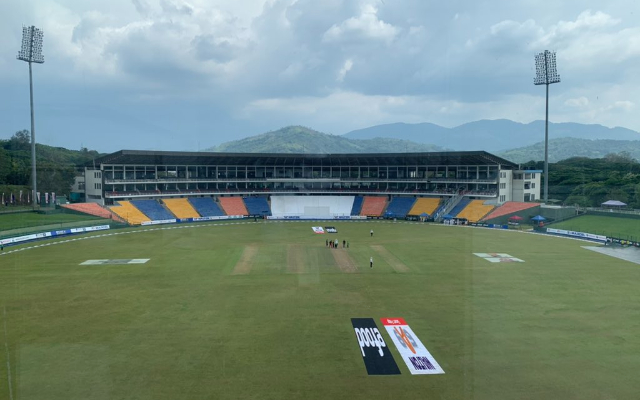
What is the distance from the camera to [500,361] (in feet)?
59.0

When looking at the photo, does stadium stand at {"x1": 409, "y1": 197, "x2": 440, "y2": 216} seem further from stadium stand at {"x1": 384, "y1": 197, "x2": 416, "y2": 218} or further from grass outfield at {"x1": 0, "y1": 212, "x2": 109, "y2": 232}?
grass outfield at {"x1": 0, "y1": 212, "x2": 109, "y2": 232}

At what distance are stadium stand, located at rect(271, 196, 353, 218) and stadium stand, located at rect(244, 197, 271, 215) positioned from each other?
1.35m

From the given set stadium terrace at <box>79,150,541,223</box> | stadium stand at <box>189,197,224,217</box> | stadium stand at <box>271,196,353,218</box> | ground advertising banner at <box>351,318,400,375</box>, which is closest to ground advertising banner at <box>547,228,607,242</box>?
stadium terrace at <box>79,150,541,223</box>

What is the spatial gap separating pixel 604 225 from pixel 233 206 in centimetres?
6045

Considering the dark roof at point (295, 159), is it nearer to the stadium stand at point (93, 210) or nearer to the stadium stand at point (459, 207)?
the stadium stand at point (459, 207)

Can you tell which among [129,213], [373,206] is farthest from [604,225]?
[129,213]

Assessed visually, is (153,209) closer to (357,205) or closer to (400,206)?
(357,205)

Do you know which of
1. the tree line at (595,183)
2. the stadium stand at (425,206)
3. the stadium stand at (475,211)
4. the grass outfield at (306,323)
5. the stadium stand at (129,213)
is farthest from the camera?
the stadium stand at (425,206)

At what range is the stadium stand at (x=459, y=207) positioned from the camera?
2926 inches

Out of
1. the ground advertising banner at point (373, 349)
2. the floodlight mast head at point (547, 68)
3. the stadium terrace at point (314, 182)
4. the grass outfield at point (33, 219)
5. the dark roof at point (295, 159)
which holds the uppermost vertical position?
the floodlight mast head at point (547, 68)

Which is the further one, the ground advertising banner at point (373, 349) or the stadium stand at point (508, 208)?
the stadium stand at point (508, 208)

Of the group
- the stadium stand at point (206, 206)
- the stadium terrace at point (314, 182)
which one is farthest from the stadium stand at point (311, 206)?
the stadium stand at point (206, 206)

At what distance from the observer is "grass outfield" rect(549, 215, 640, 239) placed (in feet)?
176

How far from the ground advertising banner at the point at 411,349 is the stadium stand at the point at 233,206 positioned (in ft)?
197
